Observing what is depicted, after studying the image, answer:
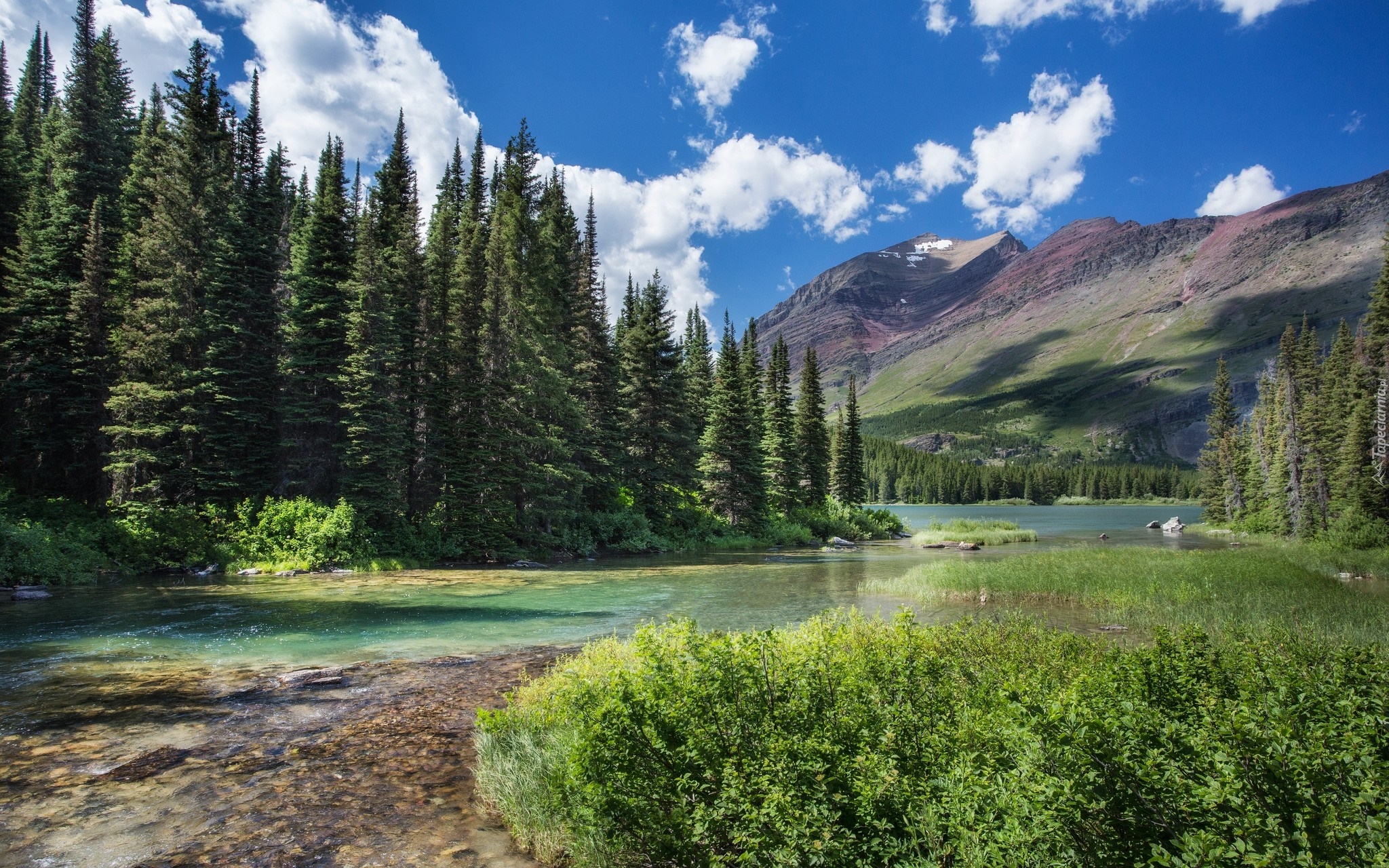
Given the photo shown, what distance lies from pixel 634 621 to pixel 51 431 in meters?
32.3

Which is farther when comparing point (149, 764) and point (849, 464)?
point (849, 464)

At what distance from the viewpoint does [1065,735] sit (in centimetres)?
456

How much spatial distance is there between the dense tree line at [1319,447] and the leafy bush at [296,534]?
55.1 metres

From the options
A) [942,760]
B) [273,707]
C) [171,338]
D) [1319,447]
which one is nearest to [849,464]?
[1319,447]

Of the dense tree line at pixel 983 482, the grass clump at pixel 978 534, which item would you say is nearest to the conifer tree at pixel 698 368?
the grass clump at pixel 978 534

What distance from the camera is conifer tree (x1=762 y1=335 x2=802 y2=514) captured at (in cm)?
5947

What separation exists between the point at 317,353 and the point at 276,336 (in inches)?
139

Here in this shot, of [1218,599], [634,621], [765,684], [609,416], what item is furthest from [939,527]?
[765,684]

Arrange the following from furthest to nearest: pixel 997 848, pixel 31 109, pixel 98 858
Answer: pixel 31 109 → pixel 98 858 → pixel 997 848

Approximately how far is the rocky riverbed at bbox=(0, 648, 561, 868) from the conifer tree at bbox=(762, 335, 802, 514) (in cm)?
4751

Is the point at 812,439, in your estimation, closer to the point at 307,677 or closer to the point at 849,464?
the point at 849,464

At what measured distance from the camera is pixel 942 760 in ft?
17.6

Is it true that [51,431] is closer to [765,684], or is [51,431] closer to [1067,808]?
[765,684]

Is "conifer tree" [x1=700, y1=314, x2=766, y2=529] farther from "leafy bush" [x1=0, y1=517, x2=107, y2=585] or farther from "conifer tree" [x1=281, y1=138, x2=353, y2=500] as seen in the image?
"leafy bush" [x1=0, y1=517, x2=107, y2=585]
